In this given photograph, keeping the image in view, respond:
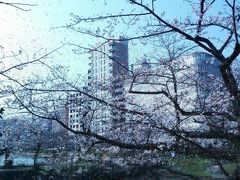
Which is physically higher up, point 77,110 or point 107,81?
point 107,81

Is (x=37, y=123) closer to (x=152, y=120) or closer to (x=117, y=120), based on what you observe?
(x=117, y=120)

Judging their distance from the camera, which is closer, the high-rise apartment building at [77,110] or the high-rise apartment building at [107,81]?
the high-rise apartment building at [107,81]

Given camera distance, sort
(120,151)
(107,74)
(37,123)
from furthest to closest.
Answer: (37,123), (107,74), (120,151)

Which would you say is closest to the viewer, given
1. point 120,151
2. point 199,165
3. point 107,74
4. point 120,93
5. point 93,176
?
point 199,165

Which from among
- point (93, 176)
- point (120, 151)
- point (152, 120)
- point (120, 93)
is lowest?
point (93, 176)

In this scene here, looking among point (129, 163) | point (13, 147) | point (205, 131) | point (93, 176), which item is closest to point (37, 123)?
point (13, 147)

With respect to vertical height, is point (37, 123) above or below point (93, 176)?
above

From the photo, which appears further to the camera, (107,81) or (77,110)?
(77,110)

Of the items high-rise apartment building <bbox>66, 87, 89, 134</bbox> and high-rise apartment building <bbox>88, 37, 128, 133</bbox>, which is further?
high-rise apartment building <bbox>66, 87, 89, 134</bbox>
